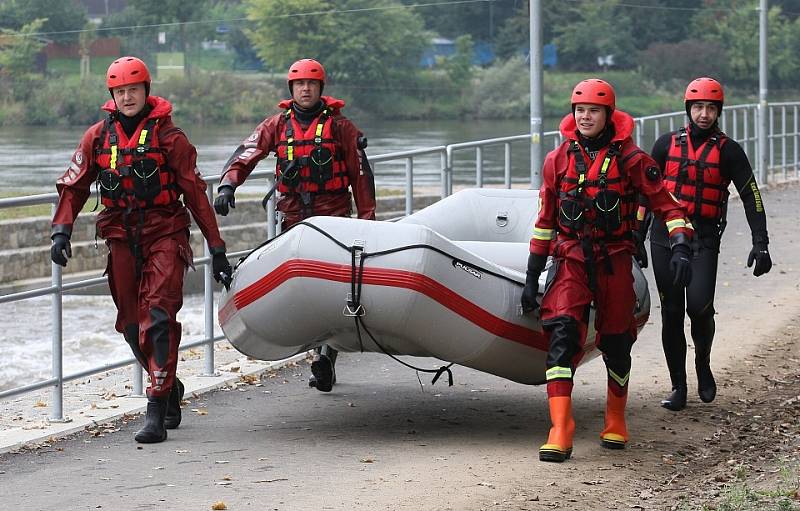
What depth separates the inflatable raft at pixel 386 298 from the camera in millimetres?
7145

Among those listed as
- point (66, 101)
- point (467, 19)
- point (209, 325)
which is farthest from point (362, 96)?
point (209, 325)

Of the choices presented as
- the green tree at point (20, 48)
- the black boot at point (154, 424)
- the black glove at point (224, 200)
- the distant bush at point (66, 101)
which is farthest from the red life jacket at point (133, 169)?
the distant bush at point (66, 101)

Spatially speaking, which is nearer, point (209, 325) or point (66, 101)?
point (209, 325)

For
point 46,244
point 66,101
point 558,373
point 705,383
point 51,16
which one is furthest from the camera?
point 51,16

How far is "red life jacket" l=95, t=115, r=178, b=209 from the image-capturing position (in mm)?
7281

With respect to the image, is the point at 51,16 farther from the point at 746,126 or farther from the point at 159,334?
the point at 159,334

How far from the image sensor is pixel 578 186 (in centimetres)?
702

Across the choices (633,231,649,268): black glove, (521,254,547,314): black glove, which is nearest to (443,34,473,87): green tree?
(633,231,649,268): black glove

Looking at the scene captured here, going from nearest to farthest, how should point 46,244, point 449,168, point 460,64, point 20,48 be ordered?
point 449,168 → point 46,244 → point 20,48 → point 460,64

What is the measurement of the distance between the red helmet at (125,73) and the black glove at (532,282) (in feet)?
6.80

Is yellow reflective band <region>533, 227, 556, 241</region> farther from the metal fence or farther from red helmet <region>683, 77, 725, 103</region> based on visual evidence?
the metal fence

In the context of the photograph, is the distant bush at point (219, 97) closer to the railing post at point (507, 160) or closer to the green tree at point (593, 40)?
the green tree at point (593, 40)

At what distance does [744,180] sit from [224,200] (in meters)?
2.85

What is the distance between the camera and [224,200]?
8.05 metres
